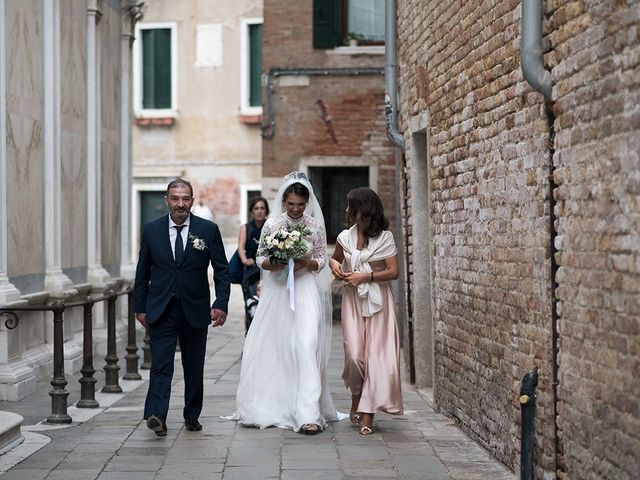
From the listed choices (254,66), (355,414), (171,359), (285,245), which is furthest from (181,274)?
(254,66)

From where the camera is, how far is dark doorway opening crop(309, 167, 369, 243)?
22.4 metres

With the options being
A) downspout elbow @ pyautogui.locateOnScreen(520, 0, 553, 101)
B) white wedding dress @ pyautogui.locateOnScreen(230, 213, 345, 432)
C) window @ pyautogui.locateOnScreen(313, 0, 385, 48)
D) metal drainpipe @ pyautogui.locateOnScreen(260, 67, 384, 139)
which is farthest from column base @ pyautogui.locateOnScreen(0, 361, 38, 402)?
metal drainpipe @ pyautogui.locateOnScreen(260, 67, 384, 139)

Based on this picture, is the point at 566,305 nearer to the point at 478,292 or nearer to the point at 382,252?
the point at 478,292

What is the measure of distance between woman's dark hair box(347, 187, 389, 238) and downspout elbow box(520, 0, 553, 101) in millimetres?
2731

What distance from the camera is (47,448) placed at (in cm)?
953

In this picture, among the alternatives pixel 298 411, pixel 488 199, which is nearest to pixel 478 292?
pixel 488 199

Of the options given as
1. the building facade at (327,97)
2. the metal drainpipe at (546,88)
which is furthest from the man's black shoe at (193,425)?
the building facade at (327,97)

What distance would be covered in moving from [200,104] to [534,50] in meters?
25.3

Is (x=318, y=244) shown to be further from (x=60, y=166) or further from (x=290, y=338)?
(x=60, y=166)

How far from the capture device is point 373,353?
1030cm

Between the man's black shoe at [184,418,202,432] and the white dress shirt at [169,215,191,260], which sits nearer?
the white dress shirt at [169,215,191,260]

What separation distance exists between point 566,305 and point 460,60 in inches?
127

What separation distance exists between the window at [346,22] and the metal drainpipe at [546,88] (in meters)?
13.4

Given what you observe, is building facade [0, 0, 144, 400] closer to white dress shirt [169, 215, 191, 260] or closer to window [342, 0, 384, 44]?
white dress shirt [169, 215, 191, 260]
